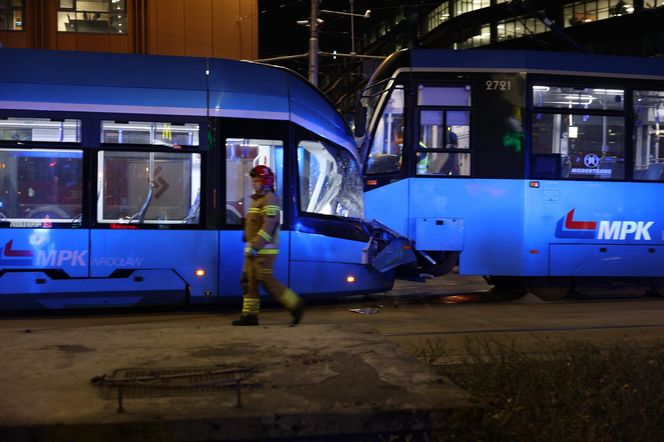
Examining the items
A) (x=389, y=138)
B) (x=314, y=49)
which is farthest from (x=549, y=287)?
(x=314, y=49)

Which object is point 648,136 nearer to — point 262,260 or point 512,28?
point 262,260

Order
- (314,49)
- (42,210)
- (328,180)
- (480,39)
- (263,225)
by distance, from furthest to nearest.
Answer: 1. (480,39)
2. (314,49)
3. (328,180)
4. (42,210)
5. (263,225)

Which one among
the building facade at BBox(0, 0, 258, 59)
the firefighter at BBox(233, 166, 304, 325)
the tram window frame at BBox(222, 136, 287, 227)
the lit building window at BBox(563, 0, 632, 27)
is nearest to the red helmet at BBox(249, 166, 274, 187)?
the firefighter at BBox(233, 166, 304, 325)

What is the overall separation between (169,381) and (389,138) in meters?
7.05

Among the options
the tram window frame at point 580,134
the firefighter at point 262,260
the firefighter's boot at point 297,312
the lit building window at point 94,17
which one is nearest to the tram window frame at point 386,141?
the tram window frame at point 580,134

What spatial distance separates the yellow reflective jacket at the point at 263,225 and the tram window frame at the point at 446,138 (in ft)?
11.8

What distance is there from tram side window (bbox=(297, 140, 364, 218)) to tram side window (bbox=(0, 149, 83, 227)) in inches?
112

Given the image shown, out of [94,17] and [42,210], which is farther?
[94,17]

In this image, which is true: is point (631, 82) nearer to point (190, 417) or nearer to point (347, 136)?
point (347, 136)

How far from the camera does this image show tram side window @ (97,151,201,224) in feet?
27.5

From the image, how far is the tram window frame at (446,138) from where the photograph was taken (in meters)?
10.0

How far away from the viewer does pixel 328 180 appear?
9.21 metres

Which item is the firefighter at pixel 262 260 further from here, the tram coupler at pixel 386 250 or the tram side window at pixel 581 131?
the tram side window at pixel 581 131

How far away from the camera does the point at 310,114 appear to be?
904 cm
